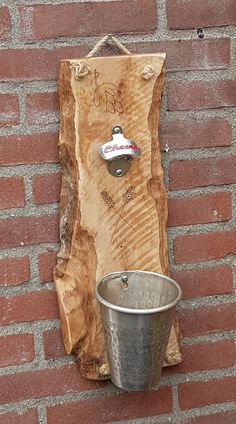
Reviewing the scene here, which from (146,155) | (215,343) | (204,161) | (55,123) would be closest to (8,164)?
(55,123)

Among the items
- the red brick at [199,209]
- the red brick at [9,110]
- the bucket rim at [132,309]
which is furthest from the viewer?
the red brick at [199,209]

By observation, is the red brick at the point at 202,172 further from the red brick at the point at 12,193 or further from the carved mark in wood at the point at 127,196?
the red brick at the point at 12,193

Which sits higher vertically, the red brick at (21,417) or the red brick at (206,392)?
the red brick at (21,417)

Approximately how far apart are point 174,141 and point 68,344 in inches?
16.1

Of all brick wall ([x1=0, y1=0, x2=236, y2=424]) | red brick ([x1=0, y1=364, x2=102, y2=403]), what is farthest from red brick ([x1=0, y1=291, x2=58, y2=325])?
red brick ([x1=0, y1=364, x2=102, y2=403])

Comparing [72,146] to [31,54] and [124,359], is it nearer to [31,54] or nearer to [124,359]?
[31,54]

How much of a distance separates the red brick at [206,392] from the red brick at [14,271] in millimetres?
384

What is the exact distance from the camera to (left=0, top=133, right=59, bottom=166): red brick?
3.55 ft

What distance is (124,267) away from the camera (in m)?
1.12

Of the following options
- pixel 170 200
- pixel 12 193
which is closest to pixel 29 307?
pixel 12 193

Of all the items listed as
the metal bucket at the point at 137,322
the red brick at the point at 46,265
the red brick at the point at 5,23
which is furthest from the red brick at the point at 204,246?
the red brick at the point at 5,23

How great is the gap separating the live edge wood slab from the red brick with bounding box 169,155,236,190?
5 cm

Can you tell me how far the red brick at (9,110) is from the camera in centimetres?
107

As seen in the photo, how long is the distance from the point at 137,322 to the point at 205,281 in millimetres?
268
